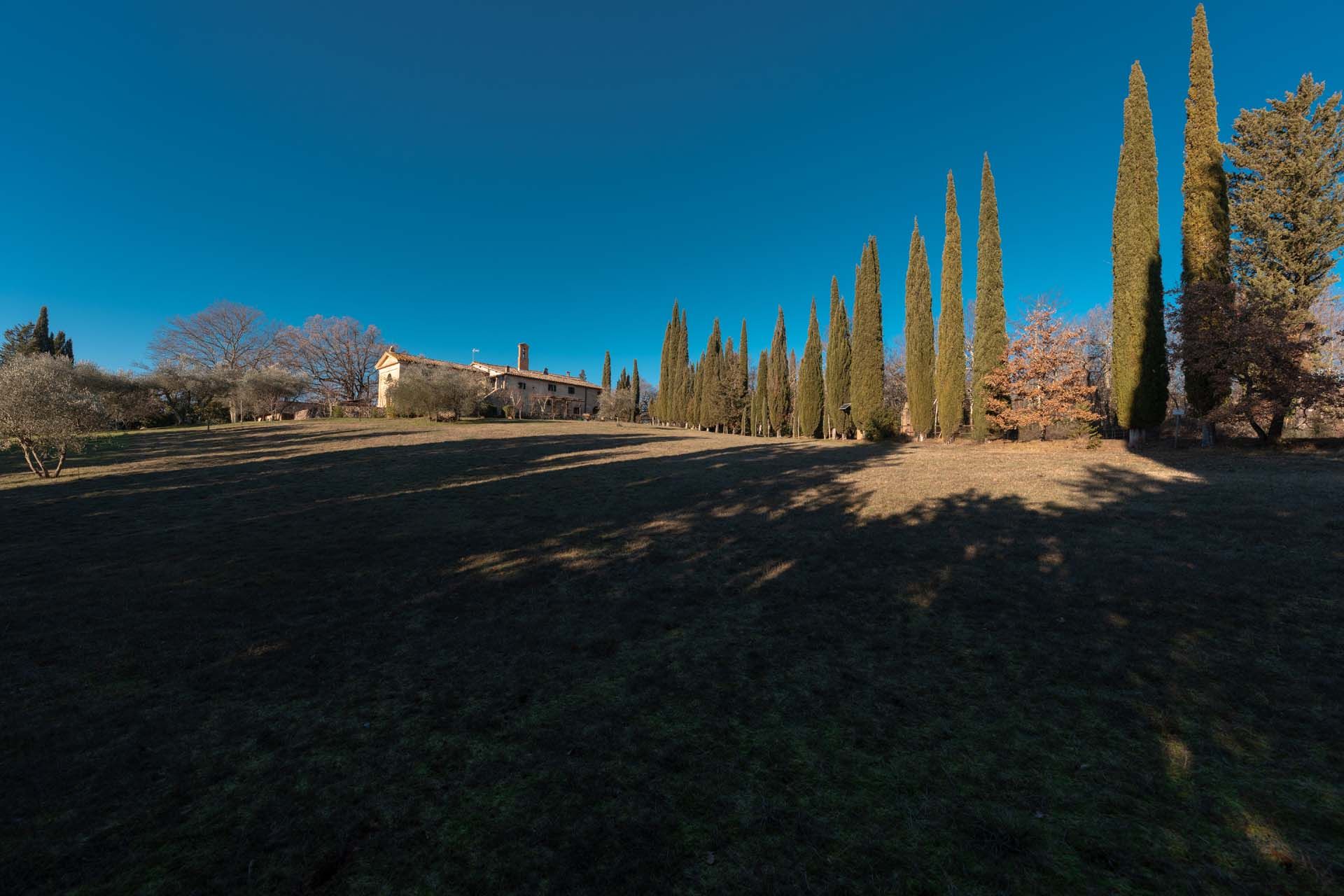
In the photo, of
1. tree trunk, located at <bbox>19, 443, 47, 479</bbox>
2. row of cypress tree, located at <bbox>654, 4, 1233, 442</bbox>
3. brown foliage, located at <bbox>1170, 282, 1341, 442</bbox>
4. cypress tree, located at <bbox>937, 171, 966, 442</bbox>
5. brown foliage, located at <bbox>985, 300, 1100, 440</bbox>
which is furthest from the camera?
cypress tree, located at <bbox>937, 171, 966, 442</bbox>

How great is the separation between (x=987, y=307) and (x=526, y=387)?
5031cm

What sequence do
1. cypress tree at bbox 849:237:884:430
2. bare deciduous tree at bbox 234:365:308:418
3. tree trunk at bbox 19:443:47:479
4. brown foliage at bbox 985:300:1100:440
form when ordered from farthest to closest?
bare deciduous tree at bbox 234:365:308:418 < cypress tree at bbox 849:237:884:430 < brown foliage at bbox 985:300:1100:440 < tree trunk at bbox 19:443:47:479

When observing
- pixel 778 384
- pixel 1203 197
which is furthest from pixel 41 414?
pixel 778 384

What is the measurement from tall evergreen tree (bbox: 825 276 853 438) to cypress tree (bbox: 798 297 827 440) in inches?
87.4

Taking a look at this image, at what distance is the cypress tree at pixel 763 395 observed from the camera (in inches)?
Answer: 1658

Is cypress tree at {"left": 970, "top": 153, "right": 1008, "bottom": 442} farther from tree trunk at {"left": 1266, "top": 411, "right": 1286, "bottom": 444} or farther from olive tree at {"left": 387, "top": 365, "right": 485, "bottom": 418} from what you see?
olive tree at {"left": 387, "top": 365, "right": 485, "bottom": 418}

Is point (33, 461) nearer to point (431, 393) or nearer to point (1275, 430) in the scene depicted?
point (431, 393)

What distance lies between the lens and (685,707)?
2.89 m

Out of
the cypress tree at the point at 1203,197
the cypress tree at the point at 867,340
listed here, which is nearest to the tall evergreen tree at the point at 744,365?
the cypress tree at the point at 867,340

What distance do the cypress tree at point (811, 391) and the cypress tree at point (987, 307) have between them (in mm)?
12787

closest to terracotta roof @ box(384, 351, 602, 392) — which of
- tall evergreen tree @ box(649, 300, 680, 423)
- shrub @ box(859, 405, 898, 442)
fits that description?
tall evergreen tree @ box(649, 300, 680, 423)

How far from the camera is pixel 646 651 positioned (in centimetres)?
360

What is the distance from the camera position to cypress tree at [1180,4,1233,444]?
47.7 ft

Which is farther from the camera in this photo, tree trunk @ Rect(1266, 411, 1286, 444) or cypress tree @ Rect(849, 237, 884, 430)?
cypress tree @ Rect(849, 237, 884, 430)
